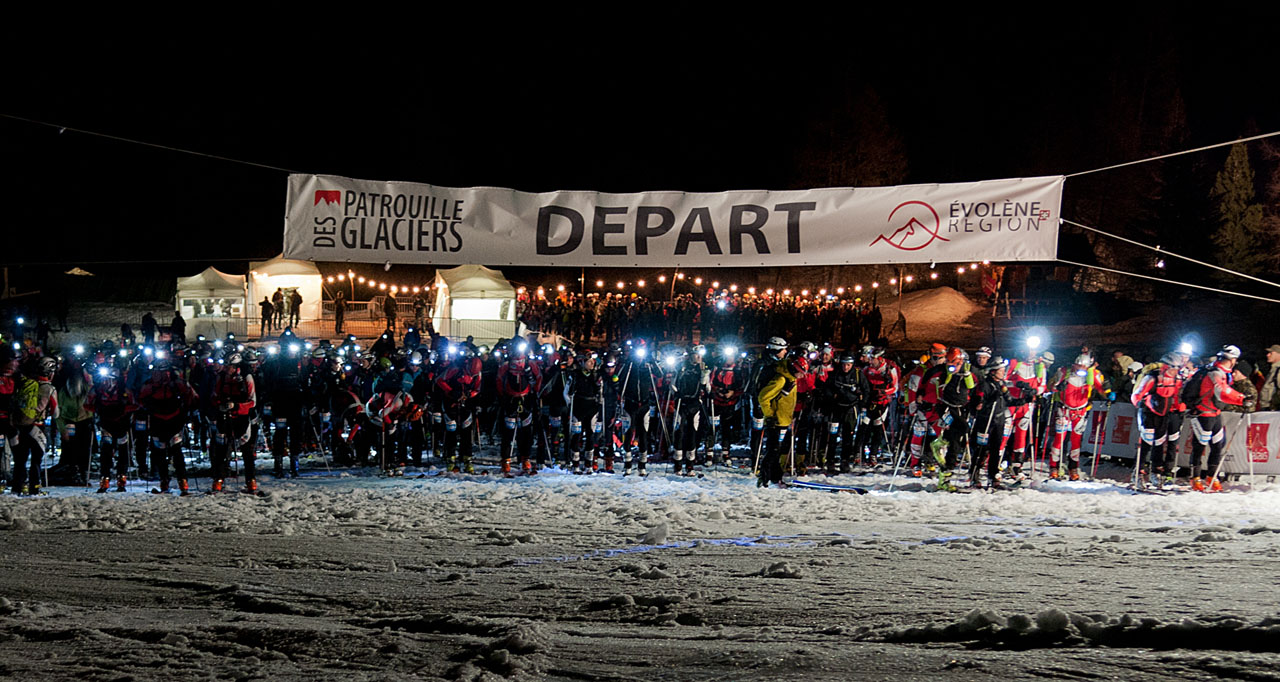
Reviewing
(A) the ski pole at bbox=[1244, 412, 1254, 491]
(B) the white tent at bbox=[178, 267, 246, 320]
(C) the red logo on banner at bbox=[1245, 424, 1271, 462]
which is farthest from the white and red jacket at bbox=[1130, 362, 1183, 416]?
(B) the white tent at bbox=[178, 267, 246, 320]

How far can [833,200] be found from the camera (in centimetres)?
1073

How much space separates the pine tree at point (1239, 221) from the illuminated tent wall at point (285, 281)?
43189 mm

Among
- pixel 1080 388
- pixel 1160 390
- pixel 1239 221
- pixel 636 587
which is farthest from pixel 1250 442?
pixel 1239 221

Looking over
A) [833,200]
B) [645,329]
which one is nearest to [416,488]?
[833,200]

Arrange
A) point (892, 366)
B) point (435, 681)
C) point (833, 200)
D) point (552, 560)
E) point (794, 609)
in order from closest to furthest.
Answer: point (435, 681) < point (794, 609) < point (552, 560) < point (833, 200) < point (892, 366)

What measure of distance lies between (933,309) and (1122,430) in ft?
99.3

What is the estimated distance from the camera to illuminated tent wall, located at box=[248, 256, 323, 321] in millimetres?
35312

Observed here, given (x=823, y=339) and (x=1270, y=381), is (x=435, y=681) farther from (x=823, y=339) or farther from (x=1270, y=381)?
(x=823, y=339)

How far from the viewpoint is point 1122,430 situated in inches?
620

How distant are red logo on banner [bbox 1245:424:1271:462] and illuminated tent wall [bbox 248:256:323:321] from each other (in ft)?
104

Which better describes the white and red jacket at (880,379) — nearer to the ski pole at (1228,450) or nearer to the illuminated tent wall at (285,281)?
the ski pole at (1228,450)

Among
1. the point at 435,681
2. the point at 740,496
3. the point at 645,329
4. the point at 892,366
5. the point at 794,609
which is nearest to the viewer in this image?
the point at 435,681

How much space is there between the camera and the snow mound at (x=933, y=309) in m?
43.7

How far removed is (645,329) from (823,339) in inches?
265
